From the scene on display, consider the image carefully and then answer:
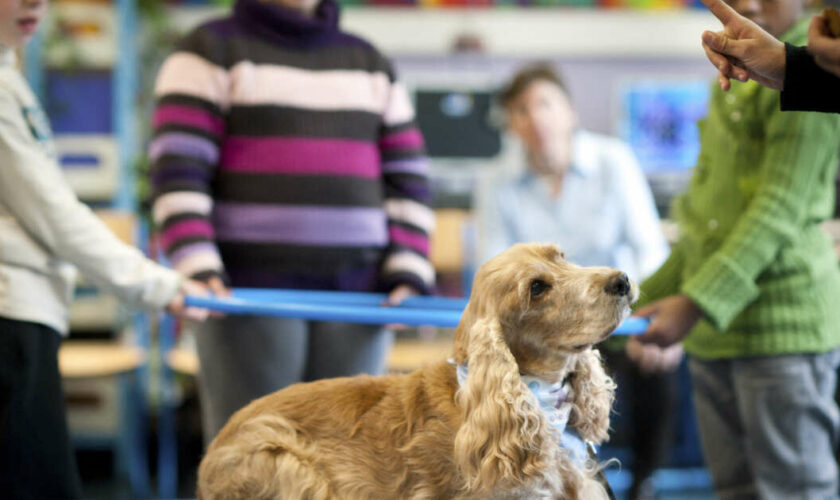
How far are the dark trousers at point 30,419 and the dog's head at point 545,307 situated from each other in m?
0.88

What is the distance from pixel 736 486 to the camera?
204 centimetres

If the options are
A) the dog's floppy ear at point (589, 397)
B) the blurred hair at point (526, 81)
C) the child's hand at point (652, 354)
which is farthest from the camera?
the blurred hair at point (526, 81)

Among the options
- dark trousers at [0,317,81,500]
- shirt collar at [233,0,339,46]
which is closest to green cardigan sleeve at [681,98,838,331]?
shirt collar at [233,0,339,46]

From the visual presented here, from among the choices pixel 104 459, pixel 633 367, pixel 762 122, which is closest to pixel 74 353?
pixel 104 459

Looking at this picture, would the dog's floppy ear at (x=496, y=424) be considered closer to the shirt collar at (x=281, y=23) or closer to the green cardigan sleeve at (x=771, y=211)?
the green cardigan sleeve at (x=771, y=211)

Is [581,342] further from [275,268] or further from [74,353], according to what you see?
[74,353]

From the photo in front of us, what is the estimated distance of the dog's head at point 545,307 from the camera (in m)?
1.34

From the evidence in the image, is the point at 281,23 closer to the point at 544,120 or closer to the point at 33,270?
the point at 33,270

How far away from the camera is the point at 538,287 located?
55.4 inches

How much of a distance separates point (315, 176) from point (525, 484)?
0.99 metres

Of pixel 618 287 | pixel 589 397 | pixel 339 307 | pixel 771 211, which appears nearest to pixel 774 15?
pixel 771 211

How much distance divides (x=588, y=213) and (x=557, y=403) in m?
1.48

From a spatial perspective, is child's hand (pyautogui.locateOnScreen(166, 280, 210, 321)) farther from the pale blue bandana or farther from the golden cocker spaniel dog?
the pale blue bandana

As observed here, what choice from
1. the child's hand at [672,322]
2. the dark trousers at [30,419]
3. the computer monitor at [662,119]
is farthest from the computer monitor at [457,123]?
the dark trousers at [30,419]
